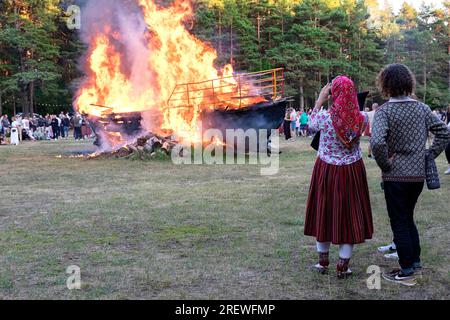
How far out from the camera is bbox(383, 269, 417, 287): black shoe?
4543 mm

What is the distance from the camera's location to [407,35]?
59.8 metres

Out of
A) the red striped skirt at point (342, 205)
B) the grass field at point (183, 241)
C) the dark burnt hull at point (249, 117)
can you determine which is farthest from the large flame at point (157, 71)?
the red striped skirt at point (342, 205)

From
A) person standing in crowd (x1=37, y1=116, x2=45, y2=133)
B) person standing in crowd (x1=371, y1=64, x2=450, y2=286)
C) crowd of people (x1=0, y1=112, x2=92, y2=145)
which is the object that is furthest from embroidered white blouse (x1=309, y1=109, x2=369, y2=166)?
person standing in crowd (x1=37, y1=116, x2=45, y2=133)

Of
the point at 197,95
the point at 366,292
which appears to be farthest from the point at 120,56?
the point at 366,292

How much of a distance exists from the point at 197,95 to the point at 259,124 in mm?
2452

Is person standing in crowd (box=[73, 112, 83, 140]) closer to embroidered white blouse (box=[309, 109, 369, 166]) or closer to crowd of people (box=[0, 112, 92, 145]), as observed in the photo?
crowd of people (box=[0, 112, 92, 145])

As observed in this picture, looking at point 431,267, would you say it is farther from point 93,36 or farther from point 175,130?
point 93,36

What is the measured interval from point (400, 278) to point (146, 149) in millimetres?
12841

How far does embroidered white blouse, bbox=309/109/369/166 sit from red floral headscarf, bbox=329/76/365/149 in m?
0.06

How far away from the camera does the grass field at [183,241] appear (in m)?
4.49

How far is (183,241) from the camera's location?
6.20 m

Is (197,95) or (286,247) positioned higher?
(197,95)

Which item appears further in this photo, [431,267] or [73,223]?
[73,223]

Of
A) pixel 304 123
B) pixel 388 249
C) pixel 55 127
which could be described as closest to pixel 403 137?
pixel 388 249
